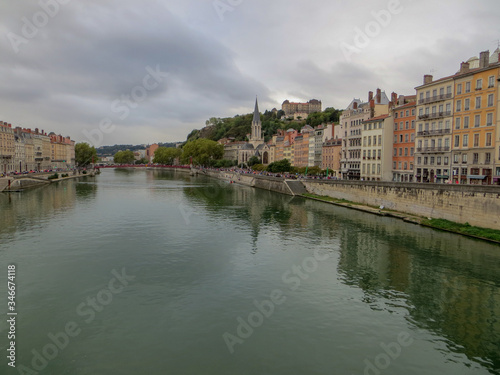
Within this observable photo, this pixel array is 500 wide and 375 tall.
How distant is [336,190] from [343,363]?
42021 mm

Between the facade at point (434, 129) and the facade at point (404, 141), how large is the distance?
90.9 inches

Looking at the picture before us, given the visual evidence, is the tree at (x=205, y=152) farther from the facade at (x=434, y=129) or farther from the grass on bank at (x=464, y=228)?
the grass on bank at (x=464, y=228)

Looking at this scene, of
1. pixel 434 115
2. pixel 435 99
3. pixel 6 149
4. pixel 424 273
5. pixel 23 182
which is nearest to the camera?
pixel 424 273

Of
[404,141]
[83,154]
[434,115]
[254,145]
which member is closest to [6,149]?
[83,154]

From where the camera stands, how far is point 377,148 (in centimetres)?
5484

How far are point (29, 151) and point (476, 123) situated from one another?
340ft

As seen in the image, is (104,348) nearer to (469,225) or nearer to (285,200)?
(469,225)

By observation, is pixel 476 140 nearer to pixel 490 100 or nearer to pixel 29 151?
pixel 490 100

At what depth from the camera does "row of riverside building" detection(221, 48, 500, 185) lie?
3569cm

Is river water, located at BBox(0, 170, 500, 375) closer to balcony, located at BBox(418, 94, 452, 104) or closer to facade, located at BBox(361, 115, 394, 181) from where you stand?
balcony, located at BBox(418, 94, 452, 104)

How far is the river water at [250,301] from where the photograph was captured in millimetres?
12422

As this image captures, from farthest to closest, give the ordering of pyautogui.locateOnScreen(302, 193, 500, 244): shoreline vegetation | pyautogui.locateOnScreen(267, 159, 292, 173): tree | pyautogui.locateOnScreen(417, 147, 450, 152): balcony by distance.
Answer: pyautogui.locateOnScreen(267, 159, 292, 173): tree → pyautogui.locateOnScreen(417, 147, 450, 152): balcony → pyautogui.locateOnScreen(302, 193, 500, 244): shoreline vegetation

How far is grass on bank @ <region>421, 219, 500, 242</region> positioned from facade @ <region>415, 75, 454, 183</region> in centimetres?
1075

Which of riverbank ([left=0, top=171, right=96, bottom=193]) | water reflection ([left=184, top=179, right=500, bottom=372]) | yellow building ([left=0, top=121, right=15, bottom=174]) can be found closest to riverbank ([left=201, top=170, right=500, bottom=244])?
water reflection ([left=184, top=179, right=500, bottom=372])
